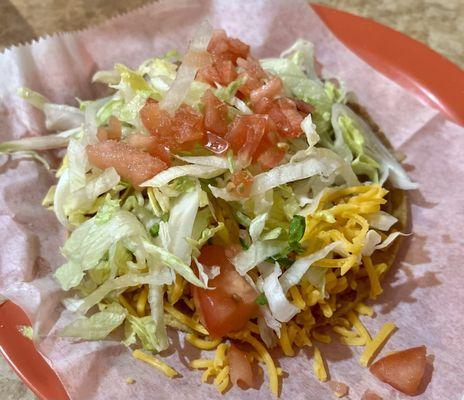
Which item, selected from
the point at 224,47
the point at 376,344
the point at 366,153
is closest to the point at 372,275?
the point at 376,344

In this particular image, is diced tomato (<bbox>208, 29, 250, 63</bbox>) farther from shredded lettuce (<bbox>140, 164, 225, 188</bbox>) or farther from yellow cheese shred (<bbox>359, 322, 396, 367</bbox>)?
yellow cheese shred (<bbox>359, 322, 396, 367</bbox>)

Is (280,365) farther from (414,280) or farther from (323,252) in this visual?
(414,280)

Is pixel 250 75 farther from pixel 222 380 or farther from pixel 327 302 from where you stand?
pixel 222 380

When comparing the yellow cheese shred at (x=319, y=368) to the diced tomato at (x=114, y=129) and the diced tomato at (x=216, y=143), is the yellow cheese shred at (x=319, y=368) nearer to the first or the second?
the diced tomato at (x=216, y=143)

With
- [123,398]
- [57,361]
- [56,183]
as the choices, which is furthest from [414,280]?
[56,183]

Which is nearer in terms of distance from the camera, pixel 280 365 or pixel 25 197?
pixel 280 365

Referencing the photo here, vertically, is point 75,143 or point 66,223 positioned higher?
point 75,143
